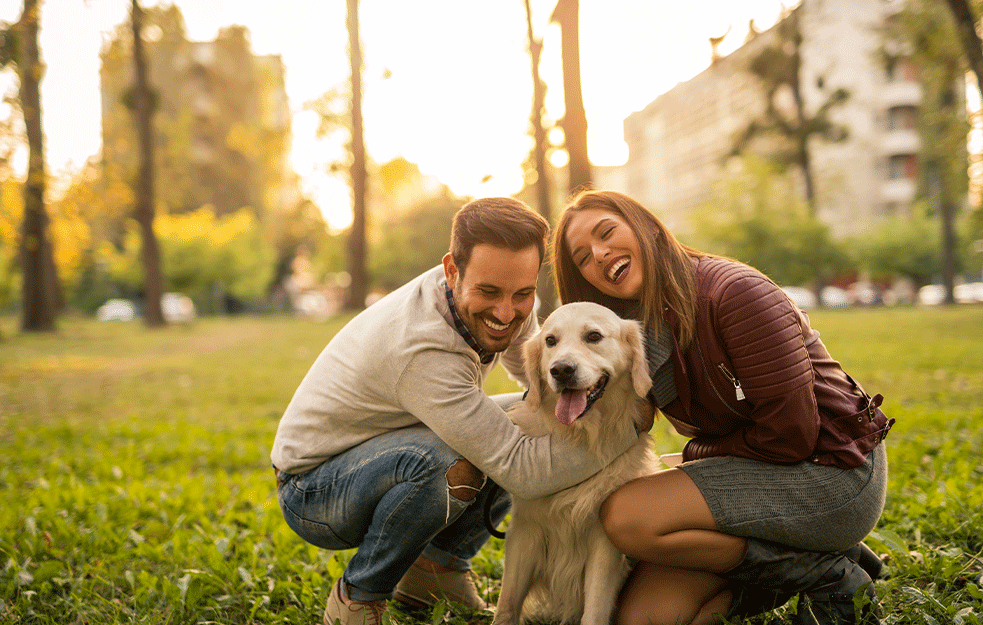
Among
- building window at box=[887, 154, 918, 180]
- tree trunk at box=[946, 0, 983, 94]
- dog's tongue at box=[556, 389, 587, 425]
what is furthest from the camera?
building window at box=[887, 154, 918, 180]

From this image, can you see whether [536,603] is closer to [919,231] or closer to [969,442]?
[969,442]

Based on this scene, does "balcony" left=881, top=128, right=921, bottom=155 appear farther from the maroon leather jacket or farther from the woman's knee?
the woman's knee

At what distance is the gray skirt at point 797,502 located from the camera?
244 centimetres

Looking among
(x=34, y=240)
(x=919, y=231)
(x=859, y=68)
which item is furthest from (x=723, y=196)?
(x=859, y=68)

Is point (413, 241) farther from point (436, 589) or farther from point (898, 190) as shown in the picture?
point (436, 589)

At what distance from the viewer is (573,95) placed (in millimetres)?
8539

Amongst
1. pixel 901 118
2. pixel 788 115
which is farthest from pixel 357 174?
pixel 901 118

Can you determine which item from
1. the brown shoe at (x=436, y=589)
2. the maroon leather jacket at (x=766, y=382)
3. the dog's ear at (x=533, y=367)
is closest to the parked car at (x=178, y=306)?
the brown shoe at (x=436, y=589)

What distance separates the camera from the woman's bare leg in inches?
101

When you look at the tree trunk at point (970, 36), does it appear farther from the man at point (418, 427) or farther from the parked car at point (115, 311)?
the parked car at point (115, 311)

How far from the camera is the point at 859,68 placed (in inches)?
1970

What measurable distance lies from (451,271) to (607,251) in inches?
26.1

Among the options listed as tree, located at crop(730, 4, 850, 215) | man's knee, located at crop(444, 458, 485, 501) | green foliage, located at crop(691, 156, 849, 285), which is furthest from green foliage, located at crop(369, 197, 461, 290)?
man's knee, located at crop(444, 458, 485, 501)

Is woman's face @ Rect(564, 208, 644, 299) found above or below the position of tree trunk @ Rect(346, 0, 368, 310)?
below
